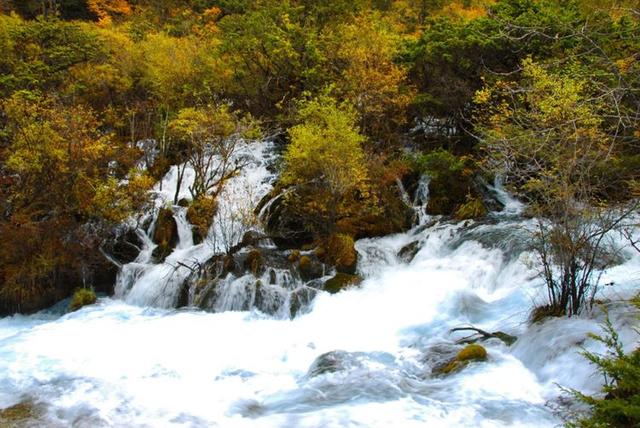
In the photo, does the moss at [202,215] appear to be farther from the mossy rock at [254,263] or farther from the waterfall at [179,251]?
the mossy rock at [254,263]

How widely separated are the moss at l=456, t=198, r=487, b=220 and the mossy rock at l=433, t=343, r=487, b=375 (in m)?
8.50

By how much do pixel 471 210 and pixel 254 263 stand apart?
7.98 m

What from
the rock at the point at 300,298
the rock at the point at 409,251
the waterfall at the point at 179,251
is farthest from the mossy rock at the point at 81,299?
the rock at the point at 409,251

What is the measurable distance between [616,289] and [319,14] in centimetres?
1764

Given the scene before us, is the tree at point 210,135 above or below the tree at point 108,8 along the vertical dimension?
below

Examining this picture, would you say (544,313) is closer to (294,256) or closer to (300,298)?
(300,298)

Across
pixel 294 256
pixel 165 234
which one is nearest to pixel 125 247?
pixel 165 234

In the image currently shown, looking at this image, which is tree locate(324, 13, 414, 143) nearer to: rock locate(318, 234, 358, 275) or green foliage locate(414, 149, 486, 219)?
Result: green foliage locate(414, 149, 486, 219)

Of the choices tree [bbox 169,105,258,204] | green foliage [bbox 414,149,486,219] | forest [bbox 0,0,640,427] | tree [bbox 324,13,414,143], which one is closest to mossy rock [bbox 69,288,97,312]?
forest [bbox 0,0,640,427]

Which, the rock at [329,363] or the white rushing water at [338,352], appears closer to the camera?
the white rushing water at [338,352]

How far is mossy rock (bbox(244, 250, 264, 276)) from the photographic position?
1499cm

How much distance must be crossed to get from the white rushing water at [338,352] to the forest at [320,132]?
1.06m

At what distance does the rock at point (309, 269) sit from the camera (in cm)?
1520

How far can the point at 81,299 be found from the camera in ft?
49.7
